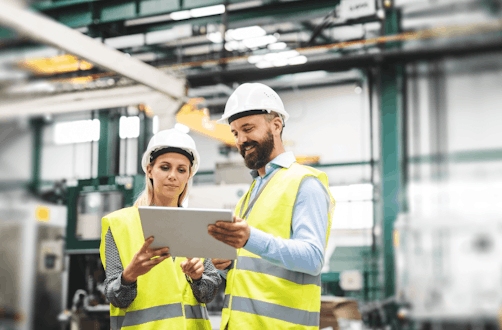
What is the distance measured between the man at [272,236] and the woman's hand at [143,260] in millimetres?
308

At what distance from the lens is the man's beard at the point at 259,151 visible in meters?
2.03

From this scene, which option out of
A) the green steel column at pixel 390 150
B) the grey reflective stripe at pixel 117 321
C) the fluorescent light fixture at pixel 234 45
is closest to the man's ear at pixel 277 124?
the grey reflective stripe at pixel 117 321

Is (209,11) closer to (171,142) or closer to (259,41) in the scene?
(259,41)

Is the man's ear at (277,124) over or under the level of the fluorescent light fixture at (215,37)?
under

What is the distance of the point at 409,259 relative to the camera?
8.11m

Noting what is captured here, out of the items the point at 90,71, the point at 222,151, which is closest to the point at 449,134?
the point at 222,151

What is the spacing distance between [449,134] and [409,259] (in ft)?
8.10

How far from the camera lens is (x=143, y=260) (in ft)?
6.19

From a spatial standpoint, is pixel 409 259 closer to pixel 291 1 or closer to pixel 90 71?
pixel 291 1

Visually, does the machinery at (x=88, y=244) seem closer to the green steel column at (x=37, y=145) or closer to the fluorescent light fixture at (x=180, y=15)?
the fluorescent light fixture at (x=180, y=15)

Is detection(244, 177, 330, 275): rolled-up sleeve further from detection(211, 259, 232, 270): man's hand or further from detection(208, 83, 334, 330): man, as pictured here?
detection(211, 259, 232, 270): man's hand

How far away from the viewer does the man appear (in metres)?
1.68

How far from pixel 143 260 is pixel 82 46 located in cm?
346

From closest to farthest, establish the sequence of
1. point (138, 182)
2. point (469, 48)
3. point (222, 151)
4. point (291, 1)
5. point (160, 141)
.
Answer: point (160, 141) → point (138, 182) → point (469, 48) → point (291, 1) → point (222, 151)
